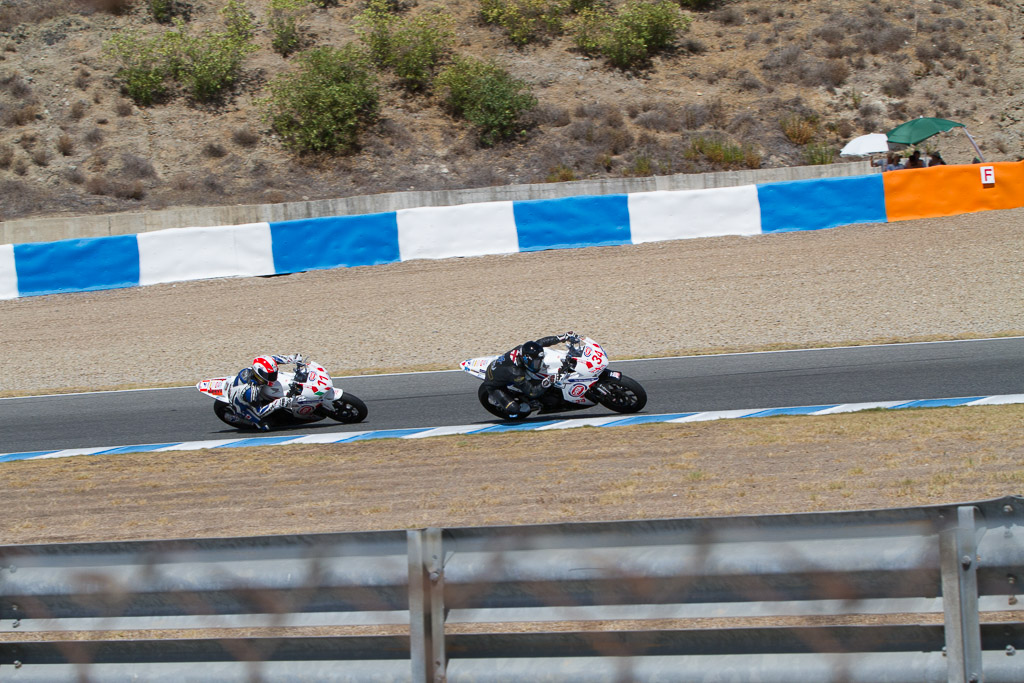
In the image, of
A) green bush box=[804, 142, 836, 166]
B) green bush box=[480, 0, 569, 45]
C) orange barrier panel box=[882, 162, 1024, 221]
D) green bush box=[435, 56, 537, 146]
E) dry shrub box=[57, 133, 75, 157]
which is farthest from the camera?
green bush box=[480, 0, 569, 45]

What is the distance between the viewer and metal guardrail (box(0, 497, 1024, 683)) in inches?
125

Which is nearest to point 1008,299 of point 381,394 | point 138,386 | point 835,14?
point 381,394

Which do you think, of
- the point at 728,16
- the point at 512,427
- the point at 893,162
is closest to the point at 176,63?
the point at 728,16

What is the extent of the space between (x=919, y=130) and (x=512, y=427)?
51.2 feet

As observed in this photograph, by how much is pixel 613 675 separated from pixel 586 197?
16460mm

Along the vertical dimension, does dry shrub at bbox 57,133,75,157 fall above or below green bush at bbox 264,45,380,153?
below

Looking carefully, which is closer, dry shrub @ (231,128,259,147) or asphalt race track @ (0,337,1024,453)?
asphalt race track @ (0,337,1024,453)

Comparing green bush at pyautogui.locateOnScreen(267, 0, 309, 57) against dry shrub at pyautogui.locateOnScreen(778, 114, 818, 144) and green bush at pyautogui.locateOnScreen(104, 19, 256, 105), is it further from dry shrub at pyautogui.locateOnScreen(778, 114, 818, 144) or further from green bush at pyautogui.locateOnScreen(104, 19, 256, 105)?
dry shrub at pyautogui.locateOnScreen(778, 114, 818, 144)

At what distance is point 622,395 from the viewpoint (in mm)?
10797

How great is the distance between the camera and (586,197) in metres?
19.3

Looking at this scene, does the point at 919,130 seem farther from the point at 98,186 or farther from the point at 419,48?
the point at 98,186

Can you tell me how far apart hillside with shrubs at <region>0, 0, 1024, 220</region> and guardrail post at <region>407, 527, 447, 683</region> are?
2194 cm

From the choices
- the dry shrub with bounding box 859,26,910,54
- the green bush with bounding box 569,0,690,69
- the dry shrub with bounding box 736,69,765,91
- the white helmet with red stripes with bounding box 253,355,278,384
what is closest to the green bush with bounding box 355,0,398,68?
the green bush with bounding box 569,0,690,69

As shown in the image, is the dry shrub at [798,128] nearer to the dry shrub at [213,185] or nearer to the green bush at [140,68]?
the dry shrub at [213,185]
